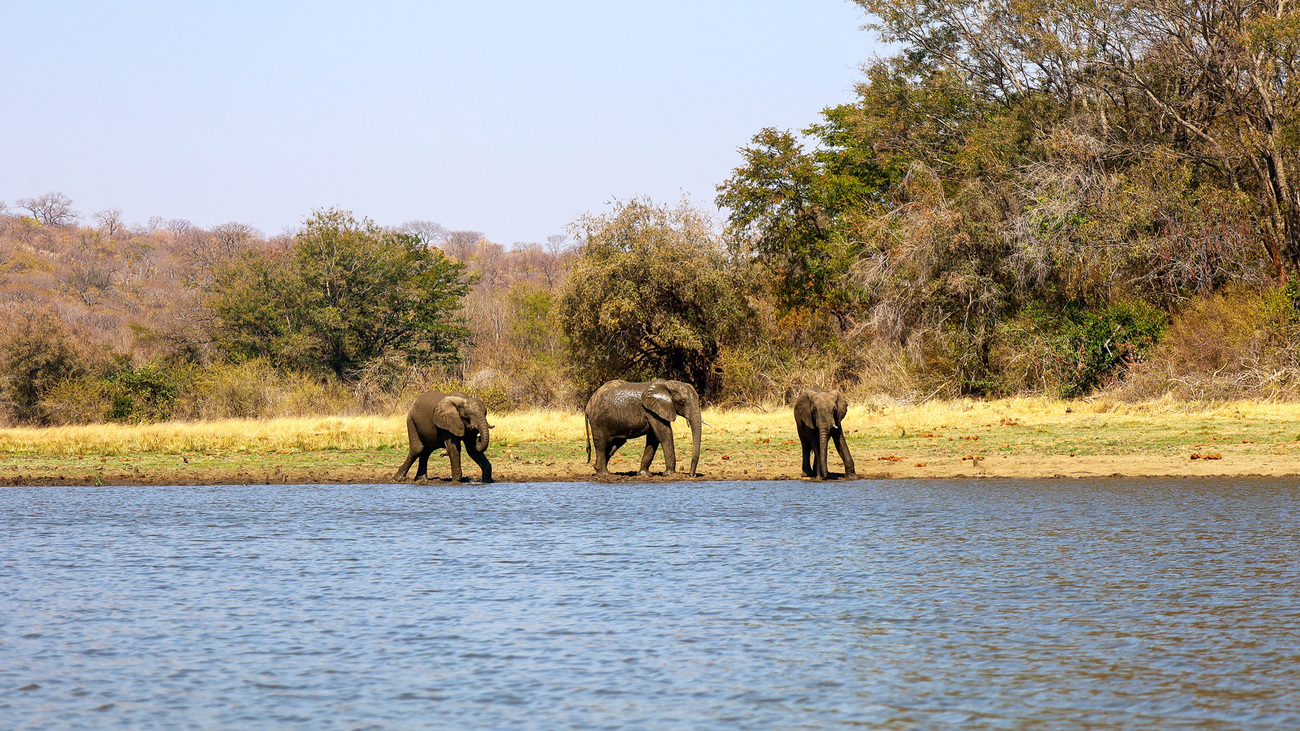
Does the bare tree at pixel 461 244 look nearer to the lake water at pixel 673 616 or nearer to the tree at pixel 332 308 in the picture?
the tree at pixel 332 308

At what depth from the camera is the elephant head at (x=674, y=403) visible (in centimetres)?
2042

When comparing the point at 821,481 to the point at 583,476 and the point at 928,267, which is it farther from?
the point at 928,267

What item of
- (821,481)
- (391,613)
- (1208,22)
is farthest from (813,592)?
(1208,22)

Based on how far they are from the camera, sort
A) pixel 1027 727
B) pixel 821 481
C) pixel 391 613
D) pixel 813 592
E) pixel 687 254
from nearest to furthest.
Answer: pixel 1027 727 < pixel 391 613 < pixel 813 592 < pixel 821 481 < pixel 687 254

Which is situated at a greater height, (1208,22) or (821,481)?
(1208,22)

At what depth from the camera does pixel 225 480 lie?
22.1m

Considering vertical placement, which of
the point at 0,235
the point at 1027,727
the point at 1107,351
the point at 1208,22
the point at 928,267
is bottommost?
the point at 1027,727

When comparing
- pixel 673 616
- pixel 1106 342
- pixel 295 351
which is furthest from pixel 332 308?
pixel 673 616

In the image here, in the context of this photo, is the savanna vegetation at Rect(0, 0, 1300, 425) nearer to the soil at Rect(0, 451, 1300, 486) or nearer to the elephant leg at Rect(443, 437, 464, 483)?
the soil at Rect(0, 451, 1300, 486)

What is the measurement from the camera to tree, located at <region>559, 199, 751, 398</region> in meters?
41.0

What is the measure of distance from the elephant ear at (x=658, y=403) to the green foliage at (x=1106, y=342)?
58.2ft

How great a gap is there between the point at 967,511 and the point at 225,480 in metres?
13.5

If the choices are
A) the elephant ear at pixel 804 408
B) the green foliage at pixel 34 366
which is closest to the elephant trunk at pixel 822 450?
the elephant ear at pixel 804 408

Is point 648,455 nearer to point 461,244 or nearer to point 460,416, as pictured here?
point 460,416
